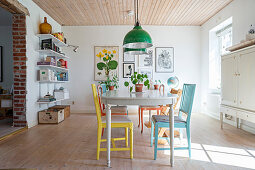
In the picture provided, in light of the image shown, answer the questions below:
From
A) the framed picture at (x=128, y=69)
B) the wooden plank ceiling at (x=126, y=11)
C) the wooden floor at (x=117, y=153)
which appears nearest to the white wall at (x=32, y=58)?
the wooden plank ceiling at (x=126, y=11)

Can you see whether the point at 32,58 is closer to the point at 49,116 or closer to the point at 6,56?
the point at 49,116

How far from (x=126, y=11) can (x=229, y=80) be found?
2814mm

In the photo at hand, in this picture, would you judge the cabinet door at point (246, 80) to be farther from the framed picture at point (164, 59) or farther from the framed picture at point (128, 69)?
the framed picture at point (128, 69)

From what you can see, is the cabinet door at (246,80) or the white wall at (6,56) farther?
the white wall at (6,56)

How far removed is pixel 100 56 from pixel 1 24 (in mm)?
2892

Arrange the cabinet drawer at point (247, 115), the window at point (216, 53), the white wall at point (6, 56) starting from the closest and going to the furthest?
the cabinet drawer at point (247, 115) < the window at point (216, 53) < the white wall at point (6, 56)

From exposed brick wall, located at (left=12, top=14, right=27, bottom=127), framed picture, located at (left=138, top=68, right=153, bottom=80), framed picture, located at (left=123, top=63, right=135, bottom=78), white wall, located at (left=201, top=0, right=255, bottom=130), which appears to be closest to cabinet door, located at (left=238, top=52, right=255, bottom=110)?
white wall, located at (left=201, top=0, right=255, bottom=130)

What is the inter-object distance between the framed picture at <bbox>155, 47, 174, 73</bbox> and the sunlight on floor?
10.4 ft

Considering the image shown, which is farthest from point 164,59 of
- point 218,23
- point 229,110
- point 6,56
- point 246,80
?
point 6,56

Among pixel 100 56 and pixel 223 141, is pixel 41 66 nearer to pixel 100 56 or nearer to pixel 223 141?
pixel 100 56

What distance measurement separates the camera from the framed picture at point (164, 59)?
5359 mm

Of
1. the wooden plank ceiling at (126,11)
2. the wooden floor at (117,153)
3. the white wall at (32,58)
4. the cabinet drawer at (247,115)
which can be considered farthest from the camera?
the wooden plank ceiling at (126,11)

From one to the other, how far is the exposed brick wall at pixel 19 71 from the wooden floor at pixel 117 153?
42 centimetres

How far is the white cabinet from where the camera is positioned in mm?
2701
